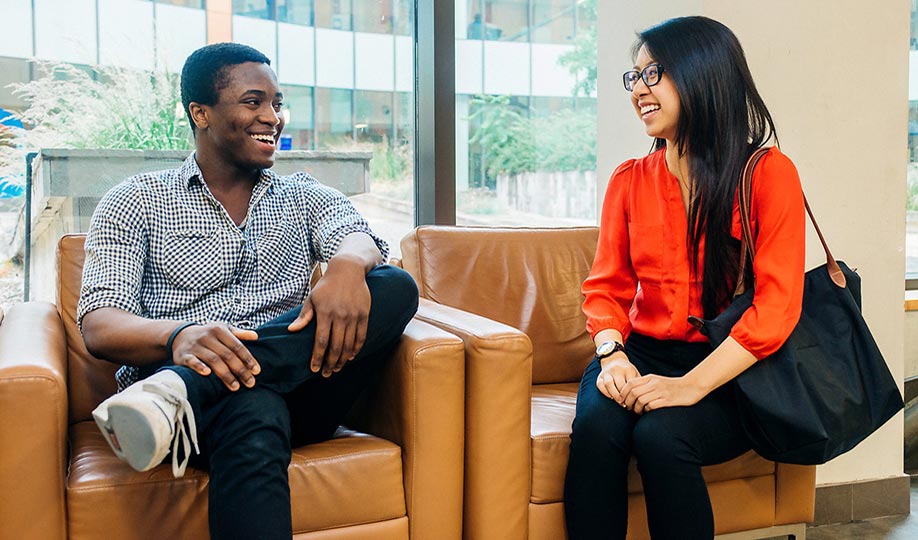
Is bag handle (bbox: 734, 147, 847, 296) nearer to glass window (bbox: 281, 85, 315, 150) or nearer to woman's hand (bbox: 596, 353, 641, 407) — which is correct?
woman's hand (bbox: 596, 353, 641, 407)

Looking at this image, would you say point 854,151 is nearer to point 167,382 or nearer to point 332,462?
point 332,462

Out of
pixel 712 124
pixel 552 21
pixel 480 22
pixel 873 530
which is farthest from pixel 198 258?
pixel 873 530

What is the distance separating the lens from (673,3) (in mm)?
2615

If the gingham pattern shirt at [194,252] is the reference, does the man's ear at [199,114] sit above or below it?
above

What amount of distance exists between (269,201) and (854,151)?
1634 mm

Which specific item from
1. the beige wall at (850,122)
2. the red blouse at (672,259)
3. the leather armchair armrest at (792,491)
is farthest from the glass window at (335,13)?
the leather armchair armrest at (792,491)

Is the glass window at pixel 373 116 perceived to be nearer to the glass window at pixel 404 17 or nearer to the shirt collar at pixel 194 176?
the glass window at pixel 404 17

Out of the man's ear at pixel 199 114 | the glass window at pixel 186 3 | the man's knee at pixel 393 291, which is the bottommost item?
the man's knee at pixel 393 291

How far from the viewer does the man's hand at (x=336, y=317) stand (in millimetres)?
1726

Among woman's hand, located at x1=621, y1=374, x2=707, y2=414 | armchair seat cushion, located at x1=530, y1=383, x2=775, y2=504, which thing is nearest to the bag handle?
woman's hand, located at x1=621, y1=374, x2=707, y2=414

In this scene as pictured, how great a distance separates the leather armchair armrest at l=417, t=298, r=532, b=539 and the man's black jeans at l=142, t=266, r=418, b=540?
187 mm

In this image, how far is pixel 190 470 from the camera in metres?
1.69

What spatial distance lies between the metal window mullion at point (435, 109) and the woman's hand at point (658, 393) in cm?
136

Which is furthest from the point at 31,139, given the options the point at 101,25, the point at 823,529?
the point at 823,529
